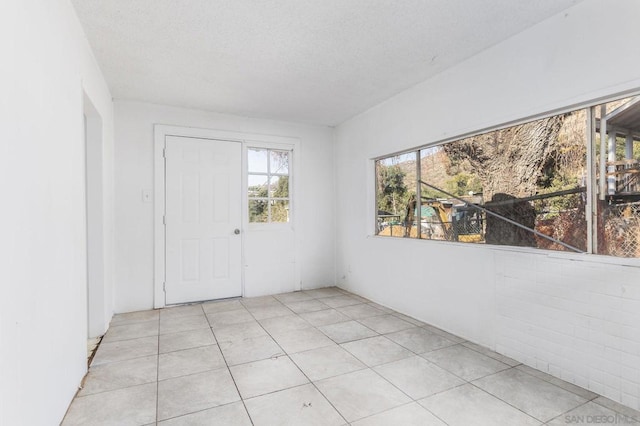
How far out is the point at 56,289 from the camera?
171 cm

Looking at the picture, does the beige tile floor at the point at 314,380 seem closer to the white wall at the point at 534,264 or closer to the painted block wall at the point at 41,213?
the white wall at the point at 534,264

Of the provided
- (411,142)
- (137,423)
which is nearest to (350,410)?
(137,423)

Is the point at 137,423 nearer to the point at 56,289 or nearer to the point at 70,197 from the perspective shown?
the point at 56,289

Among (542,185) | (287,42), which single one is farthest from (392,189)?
(287,42)

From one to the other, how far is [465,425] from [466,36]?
8.74 ft

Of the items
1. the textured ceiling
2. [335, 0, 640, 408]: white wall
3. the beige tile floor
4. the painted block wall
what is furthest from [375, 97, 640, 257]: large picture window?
the painted block wall

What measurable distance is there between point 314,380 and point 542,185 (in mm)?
2213

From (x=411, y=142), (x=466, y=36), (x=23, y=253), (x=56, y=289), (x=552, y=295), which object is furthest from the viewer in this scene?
(x=411, y=142)

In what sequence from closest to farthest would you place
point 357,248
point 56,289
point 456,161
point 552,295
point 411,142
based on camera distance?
point 56,289, point 552,295, point 456,161, point 411,142, point 357,248

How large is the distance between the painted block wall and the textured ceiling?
497 millimetres

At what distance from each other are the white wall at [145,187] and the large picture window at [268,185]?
19cm

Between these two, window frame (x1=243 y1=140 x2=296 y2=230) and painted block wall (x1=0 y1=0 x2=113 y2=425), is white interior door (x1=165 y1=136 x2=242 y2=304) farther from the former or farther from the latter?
painted block wall (x1=0 y1=0 x2=113 y2=425)

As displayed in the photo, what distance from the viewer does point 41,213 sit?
4.97 feet

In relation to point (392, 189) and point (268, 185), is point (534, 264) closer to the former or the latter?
point (392, 189)
